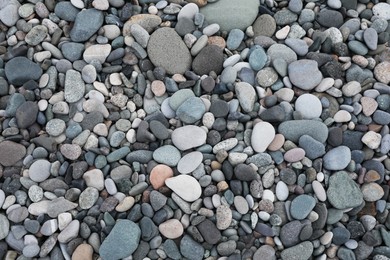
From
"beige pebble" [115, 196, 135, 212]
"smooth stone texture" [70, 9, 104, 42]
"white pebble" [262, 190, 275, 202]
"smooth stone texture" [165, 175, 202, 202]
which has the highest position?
"smooth stone texture" [70, 9, 104, 42]

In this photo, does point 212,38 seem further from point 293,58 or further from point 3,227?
point 3,227

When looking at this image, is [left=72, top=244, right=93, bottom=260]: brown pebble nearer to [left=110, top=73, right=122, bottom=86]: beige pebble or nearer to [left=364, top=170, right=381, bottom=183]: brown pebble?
[left=110, top=73, right=122, bottom=86]: beige pebble

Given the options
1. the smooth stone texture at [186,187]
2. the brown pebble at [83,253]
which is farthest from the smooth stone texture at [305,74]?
the brown pebble at [83,253]

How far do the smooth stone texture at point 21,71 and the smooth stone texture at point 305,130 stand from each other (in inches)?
28.6

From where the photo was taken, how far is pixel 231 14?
1.48 metres

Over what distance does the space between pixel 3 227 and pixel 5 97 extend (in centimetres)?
38

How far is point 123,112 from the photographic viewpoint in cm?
136

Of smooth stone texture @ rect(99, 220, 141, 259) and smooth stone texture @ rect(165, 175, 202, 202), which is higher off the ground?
smooth stone texture @ rect(165, 175, 202, 202)

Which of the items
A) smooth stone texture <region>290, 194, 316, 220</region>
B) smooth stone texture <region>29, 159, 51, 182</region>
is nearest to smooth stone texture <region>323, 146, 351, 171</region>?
smooth stone texture <region>290, 194, 316, 220</region>

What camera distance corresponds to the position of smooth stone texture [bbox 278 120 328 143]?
52.0 inches

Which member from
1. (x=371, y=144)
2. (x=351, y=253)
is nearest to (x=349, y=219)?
(x=351, y=253)

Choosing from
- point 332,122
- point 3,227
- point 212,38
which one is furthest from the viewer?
point 212,38

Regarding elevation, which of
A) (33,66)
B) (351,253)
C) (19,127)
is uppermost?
(33,66)

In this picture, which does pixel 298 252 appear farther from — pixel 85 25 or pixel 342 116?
pixel 85 25
